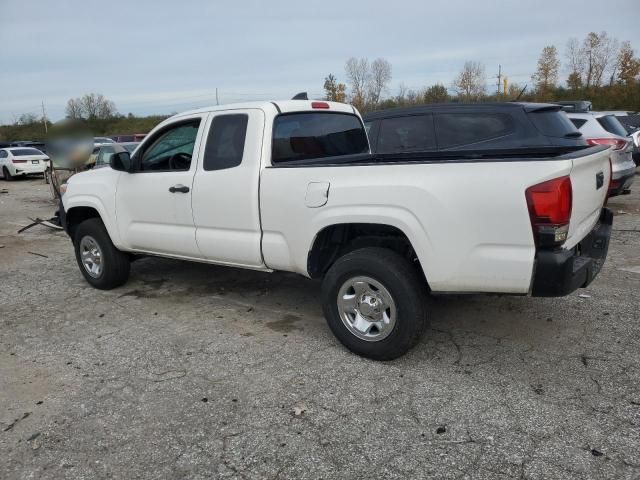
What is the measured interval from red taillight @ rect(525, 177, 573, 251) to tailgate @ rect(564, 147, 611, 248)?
0.11 metres

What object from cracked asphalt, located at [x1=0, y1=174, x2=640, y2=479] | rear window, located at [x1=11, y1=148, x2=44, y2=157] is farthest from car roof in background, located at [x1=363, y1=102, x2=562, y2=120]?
rear window, located at [x1=11, y1=148, x2=44, y2=157]

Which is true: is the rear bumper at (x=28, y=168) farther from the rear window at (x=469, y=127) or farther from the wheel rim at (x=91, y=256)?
the rear window at (x=469, y=127)

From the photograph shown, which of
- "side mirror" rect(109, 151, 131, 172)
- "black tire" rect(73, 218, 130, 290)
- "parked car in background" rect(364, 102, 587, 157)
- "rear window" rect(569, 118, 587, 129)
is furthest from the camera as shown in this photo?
"rear window" rect(569, 118, 587, 129)

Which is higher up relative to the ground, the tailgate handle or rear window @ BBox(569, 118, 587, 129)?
rear window @ BBox(569, 118, 587, 129)

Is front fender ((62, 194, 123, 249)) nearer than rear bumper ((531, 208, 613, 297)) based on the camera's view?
No

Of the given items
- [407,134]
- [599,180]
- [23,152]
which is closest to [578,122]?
[407,134]

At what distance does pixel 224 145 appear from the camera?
4.48 meters

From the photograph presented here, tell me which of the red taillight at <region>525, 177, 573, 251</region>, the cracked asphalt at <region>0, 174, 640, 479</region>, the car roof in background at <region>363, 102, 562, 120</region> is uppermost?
the car roof in background at <region>363, 102, 562, 120</region>

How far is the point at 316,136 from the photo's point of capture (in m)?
4.71

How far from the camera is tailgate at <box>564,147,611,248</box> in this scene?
124 inches

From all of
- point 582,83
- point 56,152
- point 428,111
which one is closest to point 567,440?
point 428,111

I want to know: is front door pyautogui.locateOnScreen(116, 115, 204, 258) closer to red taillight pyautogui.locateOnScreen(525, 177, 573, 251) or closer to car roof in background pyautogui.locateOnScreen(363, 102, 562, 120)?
red taillight pyautogui.locateOnScreen(525, 177, 573, 251)

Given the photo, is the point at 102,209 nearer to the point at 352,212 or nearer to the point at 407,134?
the point at 352,212

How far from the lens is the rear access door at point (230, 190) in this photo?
13.8 feet
